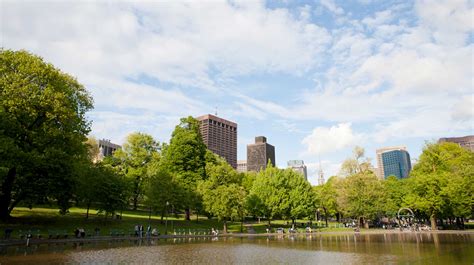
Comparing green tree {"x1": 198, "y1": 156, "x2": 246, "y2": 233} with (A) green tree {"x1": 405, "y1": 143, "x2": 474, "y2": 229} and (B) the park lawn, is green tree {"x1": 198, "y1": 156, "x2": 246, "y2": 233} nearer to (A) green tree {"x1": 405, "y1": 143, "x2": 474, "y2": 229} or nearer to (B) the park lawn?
(B) the park lawn

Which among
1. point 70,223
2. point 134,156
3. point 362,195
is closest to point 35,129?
point 70,223

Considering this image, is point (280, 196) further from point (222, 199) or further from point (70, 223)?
point (70, 223)

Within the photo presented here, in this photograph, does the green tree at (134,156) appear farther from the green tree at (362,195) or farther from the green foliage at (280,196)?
the green tree at (362,195)

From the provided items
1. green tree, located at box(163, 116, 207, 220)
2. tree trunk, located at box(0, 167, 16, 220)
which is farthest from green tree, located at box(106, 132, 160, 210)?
tree trunk, located at box(0, 167, 16, 220)

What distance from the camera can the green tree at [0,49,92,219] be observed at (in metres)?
36.0

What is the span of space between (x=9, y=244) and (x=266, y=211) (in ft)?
151

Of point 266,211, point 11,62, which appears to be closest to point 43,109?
point 11,62

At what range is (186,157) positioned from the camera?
71.2 meters

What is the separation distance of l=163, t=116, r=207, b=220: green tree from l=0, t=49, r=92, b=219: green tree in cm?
2852

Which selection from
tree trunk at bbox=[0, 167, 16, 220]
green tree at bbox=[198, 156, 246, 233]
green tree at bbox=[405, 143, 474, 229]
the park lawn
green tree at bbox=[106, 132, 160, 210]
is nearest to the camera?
tree trunk at bbox=[0, 167, 16, 220]

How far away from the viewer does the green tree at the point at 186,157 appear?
69.2 meters

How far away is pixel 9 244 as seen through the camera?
32.3 meters

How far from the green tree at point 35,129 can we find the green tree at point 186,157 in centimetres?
2852

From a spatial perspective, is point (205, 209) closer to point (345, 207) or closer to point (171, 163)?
point (171, 163)
